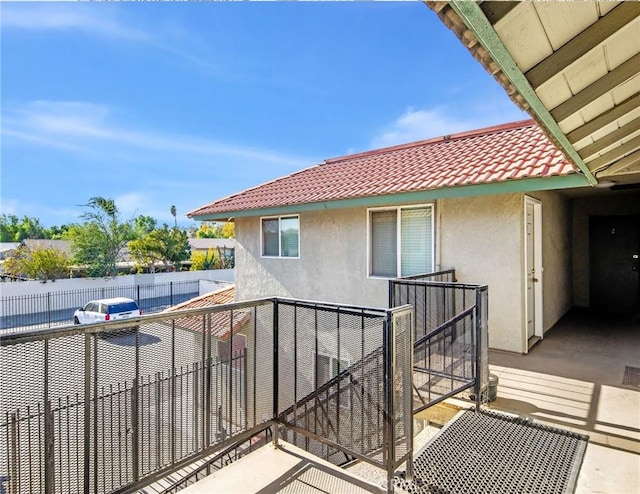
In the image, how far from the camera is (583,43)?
6.07 feet

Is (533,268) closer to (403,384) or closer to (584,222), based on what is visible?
(584,222)

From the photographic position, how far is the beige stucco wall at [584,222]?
8.04m

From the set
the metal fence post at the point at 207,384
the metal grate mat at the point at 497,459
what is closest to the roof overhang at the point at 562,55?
the metal fence post at the point at 207,384

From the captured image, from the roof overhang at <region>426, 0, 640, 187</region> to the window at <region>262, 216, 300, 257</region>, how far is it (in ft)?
21.0

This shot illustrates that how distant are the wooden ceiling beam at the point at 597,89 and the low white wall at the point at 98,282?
24.7 m

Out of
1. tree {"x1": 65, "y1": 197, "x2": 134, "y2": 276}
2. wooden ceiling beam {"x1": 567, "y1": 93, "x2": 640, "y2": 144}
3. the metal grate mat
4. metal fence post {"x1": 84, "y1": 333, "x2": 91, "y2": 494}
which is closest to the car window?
tree {"x1": 65, "y1": 197, "x2": 134, "y2": 276}

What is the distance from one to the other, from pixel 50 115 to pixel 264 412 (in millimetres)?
30759

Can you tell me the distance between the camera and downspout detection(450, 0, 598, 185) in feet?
4.68

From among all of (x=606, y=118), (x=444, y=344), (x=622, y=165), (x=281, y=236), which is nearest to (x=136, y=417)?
(x=444, y=344)

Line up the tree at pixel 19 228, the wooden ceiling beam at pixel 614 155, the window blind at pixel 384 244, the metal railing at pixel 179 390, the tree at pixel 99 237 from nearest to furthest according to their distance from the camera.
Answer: the metal railing at pixel 179 390 → the wooden ceiling beam at pixel 614 155 → the window blind at pixel 384 244 → the tree at pixel 99 237 → the tree at pixel 19 228

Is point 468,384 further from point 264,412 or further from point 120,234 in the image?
point 120,234

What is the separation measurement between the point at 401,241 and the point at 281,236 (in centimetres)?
344

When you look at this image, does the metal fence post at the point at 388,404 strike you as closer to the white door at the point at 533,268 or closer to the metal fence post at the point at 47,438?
the metal fence post at the point at 47,438

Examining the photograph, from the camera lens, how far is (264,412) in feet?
10.6
